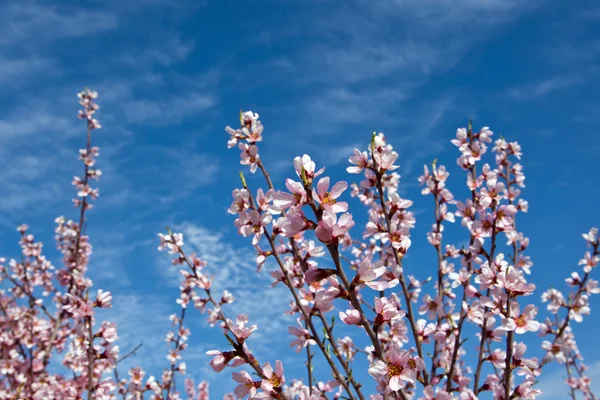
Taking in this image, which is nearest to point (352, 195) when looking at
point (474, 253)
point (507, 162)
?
point (507, 162)

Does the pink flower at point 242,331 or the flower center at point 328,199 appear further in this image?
the pink flower at point 242,331

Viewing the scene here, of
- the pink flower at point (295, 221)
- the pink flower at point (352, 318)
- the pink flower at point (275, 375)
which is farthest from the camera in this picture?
the pink flower at point (275, 375)

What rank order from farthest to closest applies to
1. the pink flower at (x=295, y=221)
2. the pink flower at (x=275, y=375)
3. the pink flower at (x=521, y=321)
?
the pink flower at (x=521, y=321), the pink flower at (x=275, y=375), the pink flower at (x=295, y=221)

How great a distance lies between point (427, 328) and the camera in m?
3.50

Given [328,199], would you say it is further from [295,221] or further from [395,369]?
[395,369]

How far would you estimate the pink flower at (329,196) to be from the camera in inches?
81.5

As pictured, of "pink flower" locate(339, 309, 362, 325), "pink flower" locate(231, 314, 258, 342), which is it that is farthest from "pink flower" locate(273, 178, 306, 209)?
"pink flower" locate(231, 314, 258, 342)

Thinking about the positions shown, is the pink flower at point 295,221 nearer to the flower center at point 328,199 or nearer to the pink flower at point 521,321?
the flower center at point 328,199

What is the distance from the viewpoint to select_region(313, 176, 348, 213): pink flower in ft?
6.79

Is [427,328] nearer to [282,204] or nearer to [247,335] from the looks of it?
[247,335]

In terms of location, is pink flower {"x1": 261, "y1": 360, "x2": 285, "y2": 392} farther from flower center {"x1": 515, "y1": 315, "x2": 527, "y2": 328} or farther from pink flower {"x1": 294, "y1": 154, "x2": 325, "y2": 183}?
flower center {"x1": 515, "y1": 315, "x2": 527, "y2": 328}

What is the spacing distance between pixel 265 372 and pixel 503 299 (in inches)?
60.1

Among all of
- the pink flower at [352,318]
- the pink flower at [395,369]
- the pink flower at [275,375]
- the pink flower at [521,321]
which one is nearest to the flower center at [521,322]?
the pink flower at [521,321]

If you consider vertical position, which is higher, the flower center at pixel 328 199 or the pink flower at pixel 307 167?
the pink flower at pixel 307 167
